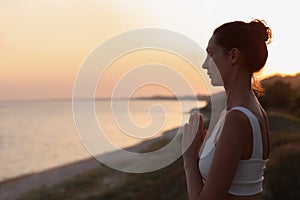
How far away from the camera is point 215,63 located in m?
1.98

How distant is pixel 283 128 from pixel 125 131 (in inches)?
779

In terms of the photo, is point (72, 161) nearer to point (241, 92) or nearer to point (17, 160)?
point (17, 160)

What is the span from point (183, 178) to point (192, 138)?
14108mm

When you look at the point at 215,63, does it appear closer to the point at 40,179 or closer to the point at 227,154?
the point at 227,154

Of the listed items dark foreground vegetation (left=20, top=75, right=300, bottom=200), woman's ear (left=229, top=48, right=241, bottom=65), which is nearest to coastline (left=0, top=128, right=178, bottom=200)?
dark foreground vegetation (left=20, top=75, right=300, bottom=200)

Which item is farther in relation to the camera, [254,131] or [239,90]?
[239,90]

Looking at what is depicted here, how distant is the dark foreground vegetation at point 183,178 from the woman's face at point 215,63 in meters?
9.49

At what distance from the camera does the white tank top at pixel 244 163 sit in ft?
6.13

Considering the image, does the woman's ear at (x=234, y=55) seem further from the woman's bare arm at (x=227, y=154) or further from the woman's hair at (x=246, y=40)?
the woman's bare arm at (x=227, y=154)

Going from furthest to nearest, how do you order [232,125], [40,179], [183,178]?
[40,179] → [183,178] → [232,125]

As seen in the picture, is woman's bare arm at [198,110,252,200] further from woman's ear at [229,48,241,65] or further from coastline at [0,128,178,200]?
coastline at [0,128,178,200]

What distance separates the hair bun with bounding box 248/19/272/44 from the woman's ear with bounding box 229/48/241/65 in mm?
100

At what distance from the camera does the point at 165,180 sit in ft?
55.5

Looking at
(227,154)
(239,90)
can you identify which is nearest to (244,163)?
(227,154)
